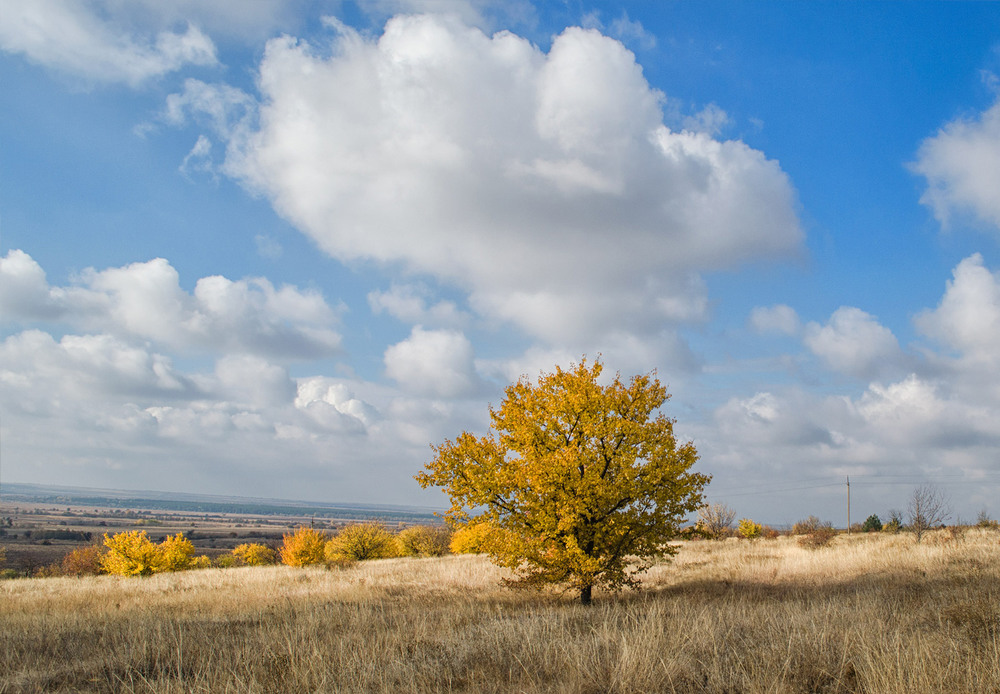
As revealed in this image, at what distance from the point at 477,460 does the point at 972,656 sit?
1065cm

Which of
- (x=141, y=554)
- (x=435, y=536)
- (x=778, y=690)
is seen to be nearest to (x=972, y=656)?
(x=778, y=690)

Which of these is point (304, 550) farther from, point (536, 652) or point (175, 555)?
point (536, 652)

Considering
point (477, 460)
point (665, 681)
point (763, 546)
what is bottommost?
point (763, 546)

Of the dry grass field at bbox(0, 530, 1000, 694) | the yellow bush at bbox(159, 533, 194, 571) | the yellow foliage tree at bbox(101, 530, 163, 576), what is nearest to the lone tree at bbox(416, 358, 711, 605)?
the dry grass field at bbox(0, 530, 1000, 694)

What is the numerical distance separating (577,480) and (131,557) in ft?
125

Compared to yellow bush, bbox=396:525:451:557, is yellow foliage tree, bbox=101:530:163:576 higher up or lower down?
higher up

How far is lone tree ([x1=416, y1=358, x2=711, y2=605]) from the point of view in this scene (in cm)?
1412

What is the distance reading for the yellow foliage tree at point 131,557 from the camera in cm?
3847

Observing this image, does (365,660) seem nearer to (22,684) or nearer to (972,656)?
(22,684)

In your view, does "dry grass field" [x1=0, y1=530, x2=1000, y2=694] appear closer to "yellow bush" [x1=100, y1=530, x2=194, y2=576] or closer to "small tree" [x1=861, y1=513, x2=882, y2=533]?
"yellow bush" [x1=100, y1=530, x2=194, y2=576]

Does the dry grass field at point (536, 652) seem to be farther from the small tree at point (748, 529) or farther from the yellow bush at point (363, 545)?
Answer: the yellow bush at point (363, 545)

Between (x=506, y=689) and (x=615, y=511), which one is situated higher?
(x=615, y=511)

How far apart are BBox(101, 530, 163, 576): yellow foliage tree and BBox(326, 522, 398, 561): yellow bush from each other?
18.0 m

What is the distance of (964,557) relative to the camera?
19344 millimetres
